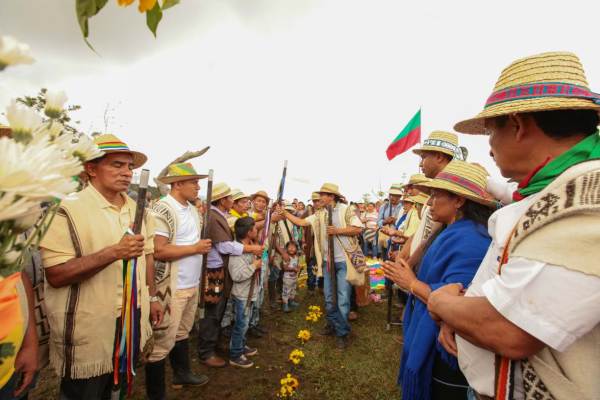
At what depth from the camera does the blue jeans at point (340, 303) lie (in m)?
5.36

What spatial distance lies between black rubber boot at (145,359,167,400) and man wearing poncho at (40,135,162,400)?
88 centimetres

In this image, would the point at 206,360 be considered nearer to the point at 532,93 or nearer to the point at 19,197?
the point at 19,197

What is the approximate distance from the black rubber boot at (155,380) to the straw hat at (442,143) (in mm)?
3971

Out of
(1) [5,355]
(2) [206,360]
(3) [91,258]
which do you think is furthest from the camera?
(2) [206,360]

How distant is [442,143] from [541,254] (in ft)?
9.23

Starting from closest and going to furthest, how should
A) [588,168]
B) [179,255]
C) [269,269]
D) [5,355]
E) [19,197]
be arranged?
[19,197]
[5,355]
[588,168]
[179,255]
[269,269]

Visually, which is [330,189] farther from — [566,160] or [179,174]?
[566,160]

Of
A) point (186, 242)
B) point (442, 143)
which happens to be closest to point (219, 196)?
point (186, 242)

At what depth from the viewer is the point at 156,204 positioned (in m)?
3.70

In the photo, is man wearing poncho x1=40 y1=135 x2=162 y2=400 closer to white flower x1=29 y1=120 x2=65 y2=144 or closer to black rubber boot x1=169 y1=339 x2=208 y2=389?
black rubber boot x1=169 y1=339 x2=208 y2=389

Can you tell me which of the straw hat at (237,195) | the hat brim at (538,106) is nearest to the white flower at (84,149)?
the hat brim at (538,106)

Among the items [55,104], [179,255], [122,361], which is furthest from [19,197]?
[179,255]

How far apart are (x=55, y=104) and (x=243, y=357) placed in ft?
15.6

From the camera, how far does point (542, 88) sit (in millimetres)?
1266
